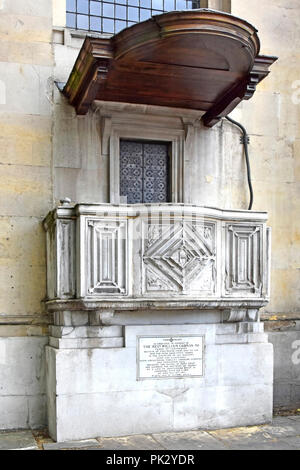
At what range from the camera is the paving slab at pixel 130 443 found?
6777mm

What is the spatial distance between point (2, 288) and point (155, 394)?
2634mm

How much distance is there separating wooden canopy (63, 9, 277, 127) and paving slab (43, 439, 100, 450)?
4.62m

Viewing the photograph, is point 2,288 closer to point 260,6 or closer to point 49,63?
point 49,63

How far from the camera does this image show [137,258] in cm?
710

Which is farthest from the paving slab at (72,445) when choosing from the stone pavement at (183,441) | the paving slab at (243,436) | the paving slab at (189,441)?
the paving slab at (243,436)

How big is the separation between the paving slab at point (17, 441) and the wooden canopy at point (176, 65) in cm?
467

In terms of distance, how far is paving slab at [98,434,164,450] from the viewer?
6.78 metres

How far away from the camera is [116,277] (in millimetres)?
7062

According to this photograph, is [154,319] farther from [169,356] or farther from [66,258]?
[66,258]

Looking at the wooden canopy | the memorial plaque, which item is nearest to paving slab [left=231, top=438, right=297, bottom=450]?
the memorial plaque

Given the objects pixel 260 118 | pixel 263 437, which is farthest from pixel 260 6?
pixel 263 437

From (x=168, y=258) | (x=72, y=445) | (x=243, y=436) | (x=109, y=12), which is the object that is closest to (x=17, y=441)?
(x=72, y=445)

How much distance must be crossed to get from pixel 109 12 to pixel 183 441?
6675 millimetres

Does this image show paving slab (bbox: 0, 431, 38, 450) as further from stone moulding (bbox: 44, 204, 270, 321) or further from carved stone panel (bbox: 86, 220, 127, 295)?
carved stone panel (bbox: 86, 220, 127, 295)
